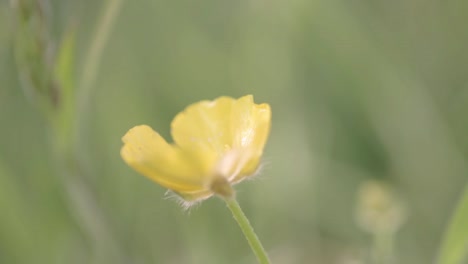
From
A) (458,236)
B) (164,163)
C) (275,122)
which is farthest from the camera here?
(275,122)

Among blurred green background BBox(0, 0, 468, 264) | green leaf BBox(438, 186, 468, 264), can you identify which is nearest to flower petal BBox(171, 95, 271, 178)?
green leaf BBox(438, 186, 468, 264)

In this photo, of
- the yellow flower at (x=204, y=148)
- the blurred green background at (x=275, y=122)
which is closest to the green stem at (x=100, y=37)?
the blurred green background at (x=275, y=122)

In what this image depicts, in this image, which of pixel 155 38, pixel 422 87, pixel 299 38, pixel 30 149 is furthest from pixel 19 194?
pixel 422 87

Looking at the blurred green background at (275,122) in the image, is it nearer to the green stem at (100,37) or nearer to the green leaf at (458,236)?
the green stem at (100,37)

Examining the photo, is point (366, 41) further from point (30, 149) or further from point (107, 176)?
point (30, 149)

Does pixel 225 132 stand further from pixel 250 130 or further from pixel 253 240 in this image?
pixel 253 240

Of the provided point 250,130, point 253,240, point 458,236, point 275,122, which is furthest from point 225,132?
point 275,122

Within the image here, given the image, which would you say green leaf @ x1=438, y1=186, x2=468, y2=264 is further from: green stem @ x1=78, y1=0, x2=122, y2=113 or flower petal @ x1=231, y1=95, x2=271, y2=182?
green stem @ x1=78, y1=0, x2=122, y2=113
